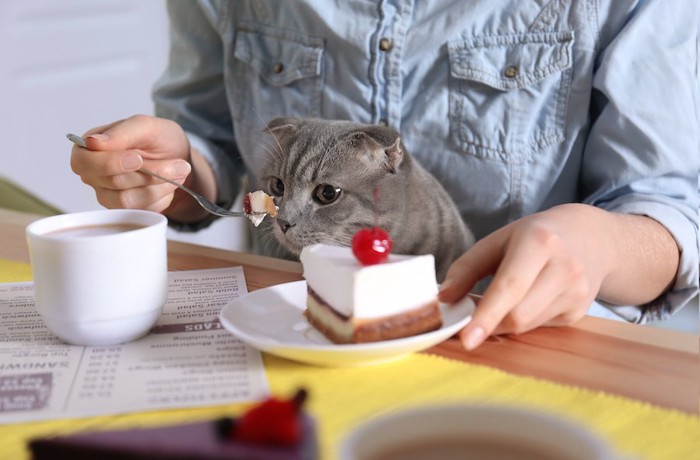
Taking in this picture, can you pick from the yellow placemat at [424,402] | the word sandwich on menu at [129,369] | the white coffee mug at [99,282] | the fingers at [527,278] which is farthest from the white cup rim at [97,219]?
the fingers at [527,278]

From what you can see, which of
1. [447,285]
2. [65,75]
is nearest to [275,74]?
[447,285]

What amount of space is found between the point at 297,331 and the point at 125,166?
40 centimetres

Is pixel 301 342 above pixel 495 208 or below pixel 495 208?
above

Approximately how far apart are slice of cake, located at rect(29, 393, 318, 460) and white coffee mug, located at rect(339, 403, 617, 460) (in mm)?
35

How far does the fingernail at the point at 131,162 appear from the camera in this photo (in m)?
1.05

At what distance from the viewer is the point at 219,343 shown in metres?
0.80

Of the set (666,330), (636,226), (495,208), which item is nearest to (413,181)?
(495,208)

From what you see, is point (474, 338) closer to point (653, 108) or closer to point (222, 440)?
point (222, 440)

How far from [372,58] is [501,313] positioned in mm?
703

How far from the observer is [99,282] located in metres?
0.76

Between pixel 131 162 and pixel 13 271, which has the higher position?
pixel 131 162

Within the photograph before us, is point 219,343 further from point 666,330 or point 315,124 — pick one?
point 315,124

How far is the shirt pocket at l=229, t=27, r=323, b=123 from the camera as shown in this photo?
4.68 feet

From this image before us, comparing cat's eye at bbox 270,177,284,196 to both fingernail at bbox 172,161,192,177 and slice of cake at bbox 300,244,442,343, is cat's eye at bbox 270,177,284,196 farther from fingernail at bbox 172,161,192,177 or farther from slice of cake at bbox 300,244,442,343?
slice of cake at bbox 300,244,442,343
